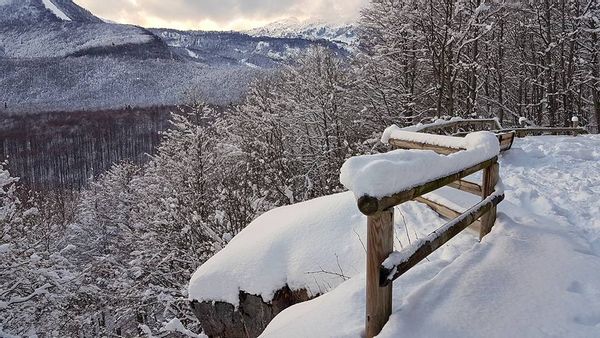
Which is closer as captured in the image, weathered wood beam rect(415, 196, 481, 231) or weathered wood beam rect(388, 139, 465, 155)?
weathered wood beam rect(415, 196, 481, 231)

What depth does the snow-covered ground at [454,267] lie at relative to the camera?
3.08 metres

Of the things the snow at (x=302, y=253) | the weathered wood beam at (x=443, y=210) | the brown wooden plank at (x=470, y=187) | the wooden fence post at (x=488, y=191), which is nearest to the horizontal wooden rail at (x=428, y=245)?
the wooden fence post at (x=488, y=191)

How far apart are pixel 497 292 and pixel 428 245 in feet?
2.24

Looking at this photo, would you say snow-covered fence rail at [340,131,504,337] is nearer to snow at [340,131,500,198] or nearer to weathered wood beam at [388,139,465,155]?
snow at [340,131,500,198]

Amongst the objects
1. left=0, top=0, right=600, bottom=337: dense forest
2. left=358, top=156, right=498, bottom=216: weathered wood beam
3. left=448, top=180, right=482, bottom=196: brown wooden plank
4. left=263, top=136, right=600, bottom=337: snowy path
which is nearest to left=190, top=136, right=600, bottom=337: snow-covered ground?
left=263, top=136, right=600, bottom=337: snowy path

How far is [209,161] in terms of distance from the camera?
22.6m

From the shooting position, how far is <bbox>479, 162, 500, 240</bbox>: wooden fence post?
479 cm

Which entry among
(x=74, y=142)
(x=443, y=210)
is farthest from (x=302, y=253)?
(x=74, y=142)

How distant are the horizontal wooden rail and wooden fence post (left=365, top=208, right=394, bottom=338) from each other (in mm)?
59

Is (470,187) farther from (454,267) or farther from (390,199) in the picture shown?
(390,199)

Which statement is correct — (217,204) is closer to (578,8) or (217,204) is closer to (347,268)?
(347,268)

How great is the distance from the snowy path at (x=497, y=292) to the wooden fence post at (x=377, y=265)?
3.5 inches

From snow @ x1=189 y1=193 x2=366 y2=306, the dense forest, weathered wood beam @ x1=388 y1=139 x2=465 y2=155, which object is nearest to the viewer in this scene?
weathered wood beam @ x1=388 y1=139 x2=465 y2=155

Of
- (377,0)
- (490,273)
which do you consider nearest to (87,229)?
(377,0)
